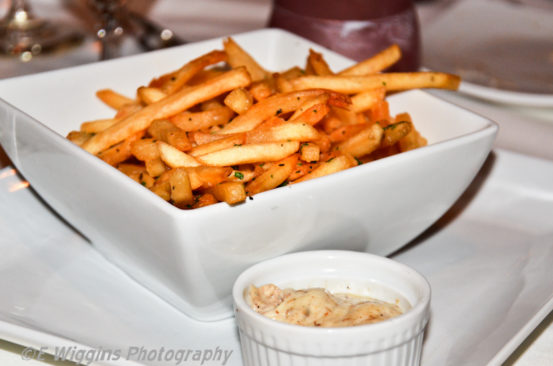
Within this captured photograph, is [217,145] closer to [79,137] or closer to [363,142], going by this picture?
[363,142]

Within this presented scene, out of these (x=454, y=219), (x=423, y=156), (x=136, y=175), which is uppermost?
(x=423, y=156)

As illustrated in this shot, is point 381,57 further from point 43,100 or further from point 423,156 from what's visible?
point 43,100

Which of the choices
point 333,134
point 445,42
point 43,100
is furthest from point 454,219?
point 445,42

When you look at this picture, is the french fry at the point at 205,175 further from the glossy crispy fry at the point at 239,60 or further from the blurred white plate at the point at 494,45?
the blurred white plate at the point at 494,45

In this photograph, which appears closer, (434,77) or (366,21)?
(434,77)

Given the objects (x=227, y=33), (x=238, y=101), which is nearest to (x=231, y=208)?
(x=238, y=101)

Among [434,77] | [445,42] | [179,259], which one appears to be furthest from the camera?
[445,42]
